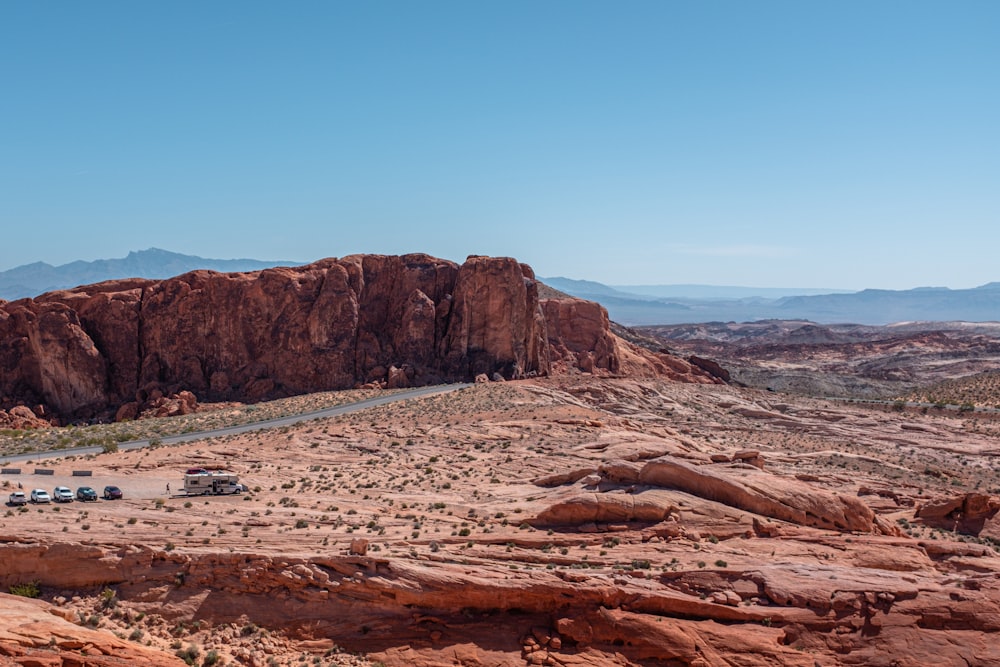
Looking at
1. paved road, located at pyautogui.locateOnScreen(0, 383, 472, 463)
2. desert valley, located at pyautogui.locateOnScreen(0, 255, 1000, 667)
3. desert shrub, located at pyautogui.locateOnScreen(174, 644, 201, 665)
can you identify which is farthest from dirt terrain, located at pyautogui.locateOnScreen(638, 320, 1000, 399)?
desert shrub, located at pyautogui.locateOnScreen(174, 644, 201, 665)

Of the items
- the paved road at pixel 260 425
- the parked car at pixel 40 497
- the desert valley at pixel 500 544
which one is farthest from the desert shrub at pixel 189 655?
the paved road at pixel 260 425

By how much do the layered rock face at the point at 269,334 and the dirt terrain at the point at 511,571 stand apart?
1289 inches

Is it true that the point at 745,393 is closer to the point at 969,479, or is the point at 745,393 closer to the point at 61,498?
the point at 969,479

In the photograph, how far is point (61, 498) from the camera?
2212 cm

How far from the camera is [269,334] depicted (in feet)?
206

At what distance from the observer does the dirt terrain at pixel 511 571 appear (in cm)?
1639

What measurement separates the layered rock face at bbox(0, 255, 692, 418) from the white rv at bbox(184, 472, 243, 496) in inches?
1367

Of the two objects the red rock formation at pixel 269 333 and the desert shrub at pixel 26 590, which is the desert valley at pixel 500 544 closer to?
the desert shrub at pixel 26 590

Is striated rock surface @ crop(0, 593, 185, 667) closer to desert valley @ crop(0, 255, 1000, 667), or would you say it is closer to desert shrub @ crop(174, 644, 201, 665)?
desert valley @ crop(0, 255, 1000, 667)

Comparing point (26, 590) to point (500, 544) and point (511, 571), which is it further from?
point (500, 544)

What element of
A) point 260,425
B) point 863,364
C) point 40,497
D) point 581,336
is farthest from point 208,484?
point 863,364

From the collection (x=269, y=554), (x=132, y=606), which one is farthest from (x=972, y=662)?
(x=132, y=606)

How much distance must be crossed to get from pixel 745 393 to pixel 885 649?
53.0 m

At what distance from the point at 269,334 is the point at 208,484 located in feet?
130
